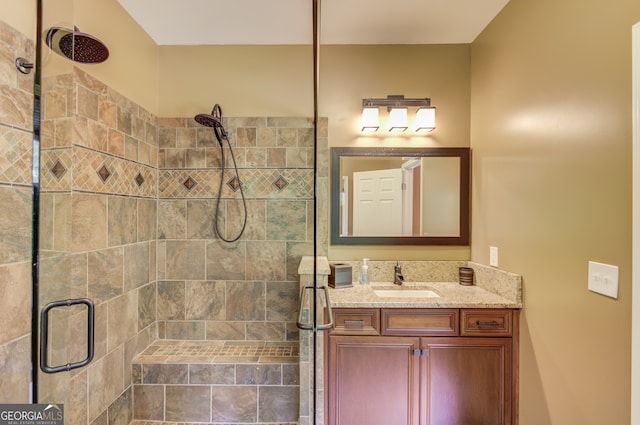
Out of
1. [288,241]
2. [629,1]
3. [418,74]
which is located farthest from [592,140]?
[288,241]

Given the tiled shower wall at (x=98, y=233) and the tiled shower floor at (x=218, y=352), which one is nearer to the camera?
the tiled shower wall at (x=98, y=233)

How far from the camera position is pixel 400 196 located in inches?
82.4

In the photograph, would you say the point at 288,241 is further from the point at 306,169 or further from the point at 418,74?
the point at 418,74

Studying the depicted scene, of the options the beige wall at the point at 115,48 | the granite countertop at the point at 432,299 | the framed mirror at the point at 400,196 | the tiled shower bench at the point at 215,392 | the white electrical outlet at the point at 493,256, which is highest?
the beige wall at the point at 115,48

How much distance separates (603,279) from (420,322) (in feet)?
2.83

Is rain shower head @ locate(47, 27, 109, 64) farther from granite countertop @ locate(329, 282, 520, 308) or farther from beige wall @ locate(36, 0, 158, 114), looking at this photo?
granite countertop @ locate(329, 282, 520, 308)

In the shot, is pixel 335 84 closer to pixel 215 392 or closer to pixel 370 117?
pixel 370 117

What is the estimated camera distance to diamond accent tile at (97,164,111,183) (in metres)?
1.58

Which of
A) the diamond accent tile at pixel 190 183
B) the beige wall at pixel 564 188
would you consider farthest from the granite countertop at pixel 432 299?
the diamond accent tile at pixel 190 183

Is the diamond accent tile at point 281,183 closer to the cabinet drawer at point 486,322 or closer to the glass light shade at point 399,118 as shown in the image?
the glass light shade at point 399,118

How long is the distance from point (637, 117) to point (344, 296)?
1.54 meters

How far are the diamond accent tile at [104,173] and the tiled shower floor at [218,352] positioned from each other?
1.22 metres

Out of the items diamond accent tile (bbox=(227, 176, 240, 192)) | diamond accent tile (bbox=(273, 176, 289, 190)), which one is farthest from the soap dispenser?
diamond accent tile (bbox=(227, 176, 240, 192))

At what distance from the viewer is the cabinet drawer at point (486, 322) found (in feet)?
5.28
